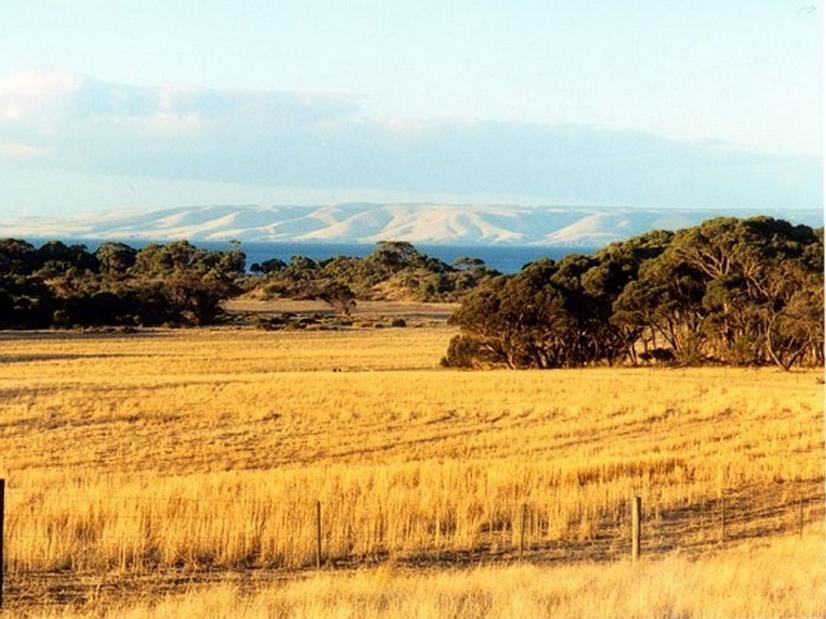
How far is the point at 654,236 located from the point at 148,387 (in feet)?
97.9

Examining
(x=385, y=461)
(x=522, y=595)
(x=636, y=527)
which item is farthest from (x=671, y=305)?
(x=522, y=595)

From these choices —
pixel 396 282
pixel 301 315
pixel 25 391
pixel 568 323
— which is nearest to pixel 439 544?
pixel 25 391

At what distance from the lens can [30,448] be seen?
2395 cm

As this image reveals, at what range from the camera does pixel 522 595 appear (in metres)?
10.7

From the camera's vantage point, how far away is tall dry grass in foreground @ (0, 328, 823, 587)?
48.7ft

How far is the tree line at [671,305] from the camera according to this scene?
46.1 m

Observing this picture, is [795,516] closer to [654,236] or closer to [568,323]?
[568,323]

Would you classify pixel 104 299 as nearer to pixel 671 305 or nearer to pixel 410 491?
pixel 671 305

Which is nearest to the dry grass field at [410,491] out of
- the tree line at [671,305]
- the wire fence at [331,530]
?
the wire fence at [331,530]

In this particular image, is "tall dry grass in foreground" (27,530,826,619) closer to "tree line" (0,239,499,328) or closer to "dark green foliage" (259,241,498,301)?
"tree line" (0,239,499,328)

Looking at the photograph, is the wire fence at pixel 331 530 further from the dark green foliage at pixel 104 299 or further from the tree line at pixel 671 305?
the dark green foliage at pixel 104 299

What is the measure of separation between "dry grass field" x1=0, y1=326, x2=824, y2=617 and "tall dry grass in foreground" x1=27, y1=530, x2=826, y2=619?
42mm

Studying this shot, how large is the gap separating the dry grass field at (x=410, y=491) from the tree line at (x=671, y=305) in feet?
26.1

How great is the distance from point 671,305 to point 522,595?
37.5 meters
